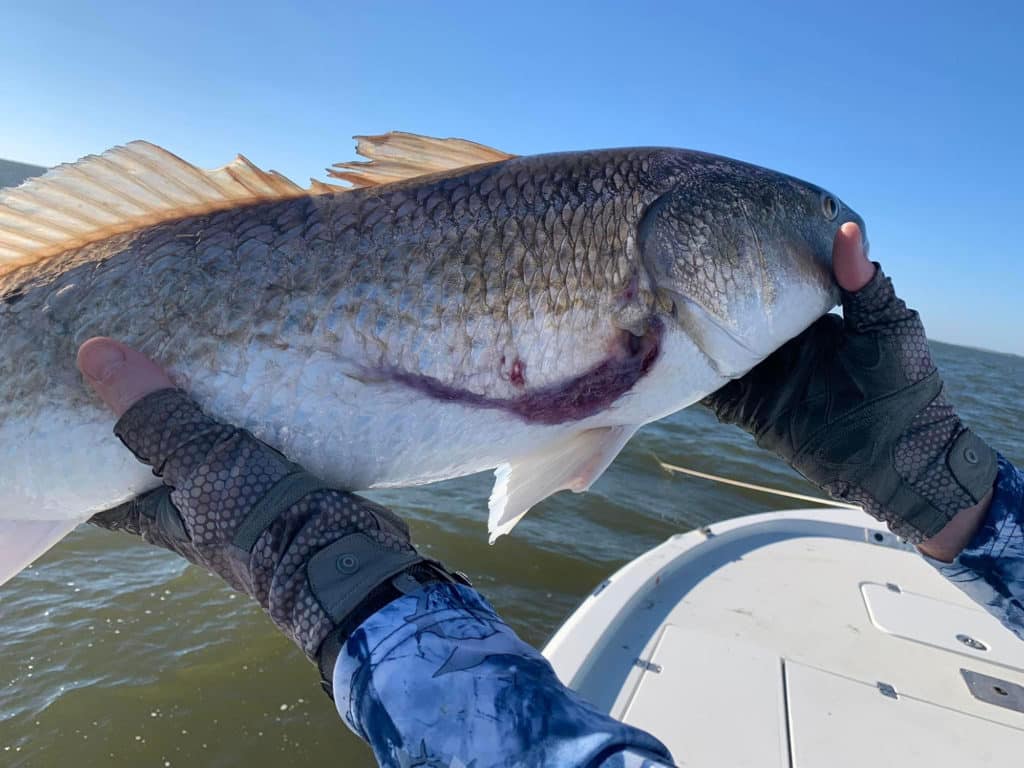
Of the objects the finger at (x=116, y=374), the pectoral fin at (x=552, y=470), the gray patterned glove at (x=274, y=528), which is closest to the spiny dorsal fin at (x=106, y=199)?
the finger at (x=116, y=374)

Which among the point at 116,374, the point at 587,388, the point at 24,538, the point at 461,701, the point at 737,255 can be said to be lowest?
the point at 24,538

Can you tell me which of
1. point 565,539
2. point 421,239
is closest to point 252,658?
point 565,539

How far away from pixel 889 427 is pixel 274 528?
200 cm

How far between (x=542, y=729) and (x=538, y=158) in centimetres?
172

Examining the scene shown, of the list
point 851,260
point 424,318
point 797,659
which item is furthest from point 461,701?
point 797,659

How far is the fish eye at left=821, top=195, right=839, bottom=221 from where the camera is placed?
7.55 ft

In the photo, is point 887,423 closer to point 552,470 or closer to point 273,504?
point 552,470

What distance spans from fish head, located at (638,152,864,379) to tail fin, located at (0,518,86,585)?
195cm

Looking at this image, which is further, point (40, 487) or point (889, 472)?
point (889, 472)

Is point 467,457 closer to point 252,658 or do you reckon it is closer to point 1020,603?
point 1020,603

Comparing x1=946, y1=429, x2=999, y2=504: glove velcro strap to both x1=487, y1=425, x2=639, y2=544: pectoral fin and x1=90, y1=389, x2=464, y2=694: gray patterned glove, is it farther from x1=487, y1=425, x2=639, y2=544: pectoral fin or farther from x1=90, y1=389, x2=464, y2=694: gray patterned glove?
x1=90, y1=389, x2=464, y2=694: gray patterned glove

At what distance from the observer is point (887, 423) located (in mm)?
2227

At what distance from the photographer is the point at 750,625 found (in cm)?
352

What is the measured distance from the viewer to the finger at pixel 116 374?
5.58 feet
